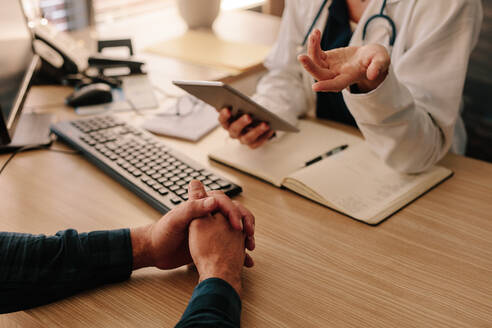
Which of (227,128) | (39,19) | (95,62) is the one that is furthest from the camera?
(39,19)

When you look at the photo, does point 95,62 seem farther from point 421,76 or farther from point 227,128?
point 421,76

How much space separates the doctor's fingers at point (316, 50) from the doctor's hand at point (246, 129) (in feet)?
0.81

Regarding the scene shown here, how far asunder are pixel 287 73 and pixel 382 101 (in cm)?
54

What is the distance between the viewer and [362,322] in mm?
598

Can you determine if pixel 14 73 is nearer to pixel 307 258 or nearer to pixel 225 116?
pixel 225 116

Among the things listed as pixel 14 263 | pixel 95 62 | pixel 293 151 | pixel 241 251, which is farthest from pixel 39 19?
pixel 241 251

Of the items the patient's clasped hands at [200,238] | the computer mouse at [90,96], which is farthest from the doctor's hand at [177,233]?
the computer mouse at [90,96]

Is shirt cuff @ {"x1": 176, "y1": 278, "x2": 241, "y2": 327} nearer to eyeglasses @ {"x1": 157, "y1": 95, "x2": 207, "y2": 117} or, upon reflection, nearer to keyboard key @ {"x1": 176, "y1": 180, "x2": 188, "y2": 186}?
keyboard key @ {"x1": 176, "y1": 180, "x2": 188, "y2": 186}

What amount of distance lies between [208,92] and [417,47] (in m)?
0.43

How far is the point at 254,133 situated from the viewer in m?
1.00

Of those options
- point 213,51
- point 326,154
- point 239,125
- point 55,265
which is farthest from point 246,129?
point 213,51

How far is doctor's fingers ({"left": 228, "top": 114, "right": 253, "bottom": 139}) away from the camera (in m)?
1.00

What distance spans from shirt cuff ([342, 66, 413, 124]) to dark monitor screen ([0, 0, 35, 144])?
2.14ft

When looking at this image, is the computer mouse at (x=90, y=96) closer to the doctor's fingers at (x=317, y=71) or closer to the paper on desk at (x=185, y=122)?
the paper on desk at (x=185, y=122)
